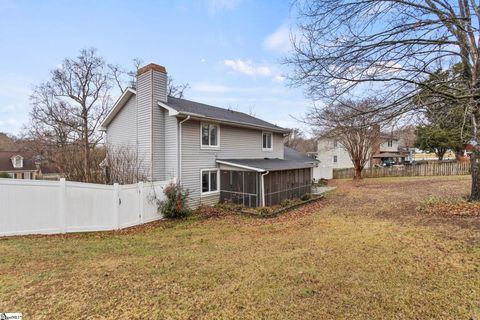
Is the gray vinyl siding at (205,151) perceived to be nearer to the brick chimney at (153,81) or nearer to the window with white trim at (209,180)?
the window with white trim at (209,180)

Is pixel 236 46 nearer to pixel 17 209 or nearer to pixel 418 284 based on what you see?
pixel 17 209

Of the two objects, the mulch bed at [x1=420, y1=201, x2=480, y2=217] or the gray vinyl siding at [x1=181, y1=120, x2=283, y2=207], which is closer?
the mulch bed at [x1=420, y1=201, x2=480, y2=217]

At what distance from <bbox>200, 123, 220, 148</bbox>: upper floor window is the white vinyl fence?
4.06m

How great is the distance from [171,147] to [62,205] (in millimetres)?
4978

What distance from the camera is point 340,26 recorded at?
5820mm

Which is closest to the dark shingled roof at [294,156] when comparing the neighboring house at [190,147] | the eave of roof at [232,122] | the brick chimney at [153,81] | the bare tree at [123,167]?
the eave of roof at [232,122]

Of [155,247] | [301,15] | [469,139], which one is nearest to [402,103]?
[301,15]

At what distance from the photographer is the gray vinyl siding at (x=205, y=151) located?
37.0ft

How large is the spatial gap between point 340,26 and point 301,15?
1.02 m

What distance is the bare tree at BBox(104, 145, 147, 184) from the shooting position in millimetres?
10594

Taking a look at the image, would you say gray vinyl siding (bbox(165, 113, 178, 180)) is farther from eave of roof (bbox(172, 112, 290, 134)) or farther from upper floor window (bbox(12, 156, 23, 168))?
upper floor window (bbox(12, 156, 23, 168))

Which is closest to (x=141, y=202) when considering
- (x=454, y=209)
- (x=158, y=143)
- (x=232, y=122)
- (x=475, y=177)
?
(x=158, y=143)

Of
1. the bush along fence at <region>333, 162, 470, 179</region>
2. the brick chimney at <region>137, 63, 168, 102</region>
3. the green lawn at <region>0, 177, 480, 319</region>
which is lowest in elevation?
the green lawn at <region>0, 177, 480, 319</region>

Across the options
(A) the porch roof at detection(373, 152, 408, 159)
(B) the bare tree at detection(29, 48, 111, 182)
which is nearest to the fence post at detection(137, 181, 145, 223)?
(B) the bare tree at detection(29, 48, 111, 182)
